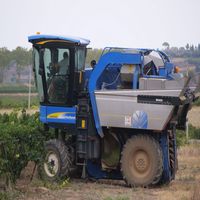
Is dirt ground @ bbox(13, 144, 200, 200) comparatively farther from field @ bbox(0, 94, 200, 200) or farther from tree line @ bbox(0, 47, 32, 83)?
tree line @ bbox(0, 47, 32, 83)

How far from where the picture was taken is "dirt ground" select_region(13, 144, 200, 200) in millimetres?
10391

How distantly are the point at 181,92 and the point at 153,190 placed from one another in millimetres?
1992

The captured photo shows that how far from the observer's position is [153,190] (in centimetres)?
1214

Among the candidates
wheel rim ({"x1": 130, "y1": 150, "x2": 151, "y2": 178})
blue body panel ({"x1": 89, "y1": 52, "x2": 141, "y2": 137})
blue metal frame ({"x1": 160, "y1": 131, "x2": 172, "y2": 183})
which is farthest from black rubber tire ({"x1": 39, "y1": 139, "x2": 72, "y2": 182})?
blue metal frame ({"x1": 160, "y1": 131, "x2": 172, "y2": 183})

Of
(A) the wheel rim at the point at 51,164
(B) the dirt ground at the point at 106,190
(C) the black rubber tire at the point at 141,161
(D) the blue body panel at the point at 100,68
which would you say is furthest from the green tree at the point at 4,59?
(C) the black rubber tire at the point at 141,161

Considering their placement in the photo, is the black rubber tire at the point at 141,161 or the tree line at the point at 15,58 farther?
the tree line at the point at 15,58

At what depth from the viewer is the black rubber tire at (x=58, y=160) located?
42.4ft

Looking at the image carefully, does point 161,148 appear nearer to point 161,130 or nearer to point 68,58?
point 161,130

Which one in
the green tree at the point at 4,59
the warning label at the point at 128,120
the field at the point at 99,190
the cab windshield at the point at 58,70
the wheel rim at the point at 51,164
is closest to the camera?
the field at the point at 99,190

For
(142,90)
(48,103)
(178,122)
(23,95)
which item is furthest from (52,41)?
(23,95)

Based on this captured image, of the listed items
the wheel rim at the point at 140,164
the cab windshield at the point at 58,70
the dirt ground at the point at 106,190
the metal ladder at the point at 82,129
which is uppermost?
the cab windshield at the point at 58,70

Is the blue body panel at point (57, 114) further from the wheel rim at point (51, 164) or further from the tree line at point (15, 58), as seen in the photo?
the tree line at point (15, 58)

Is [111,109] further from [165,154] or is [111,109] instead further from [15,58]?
[15,58]

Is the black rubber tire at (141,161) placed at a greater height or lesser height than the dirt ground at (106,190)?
greater
